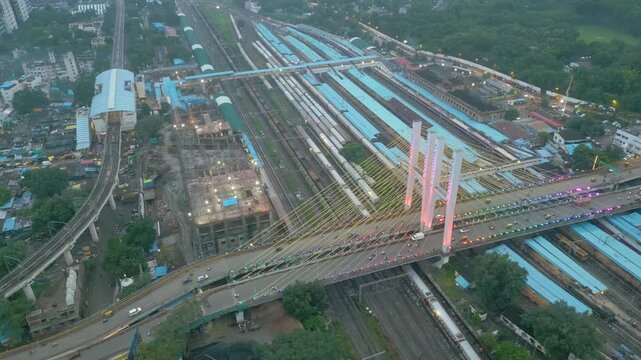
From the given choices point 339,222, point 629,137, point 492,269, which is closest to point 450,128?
point 629,137

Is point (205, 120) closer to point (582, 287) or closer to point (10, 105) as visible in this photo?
point (10, 105)

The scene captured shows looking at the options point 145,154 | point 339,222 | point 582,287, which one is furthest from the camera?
point 145,154

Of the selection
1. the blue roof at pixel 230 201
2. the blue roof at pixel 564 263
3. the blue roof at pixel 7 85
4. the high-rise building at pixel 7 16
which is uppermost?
the high-rise building at pixel 7 16

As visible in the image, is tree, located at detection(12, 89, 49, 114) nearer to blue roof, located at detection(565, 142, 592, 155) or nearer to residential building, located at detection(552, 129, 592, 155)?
residential building, located at detection(552, 129, 592, 155)

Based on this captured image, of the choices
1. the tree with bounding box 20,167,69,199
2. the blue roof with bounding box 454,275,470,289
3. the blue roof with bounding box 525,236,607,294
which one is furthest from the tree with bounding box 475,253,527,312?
the tree with bounding box 20,167,69,199

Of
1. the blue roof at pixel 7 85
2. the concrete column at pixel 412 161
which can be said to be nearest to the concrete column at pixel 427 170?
the concrete column at pixel 412 161

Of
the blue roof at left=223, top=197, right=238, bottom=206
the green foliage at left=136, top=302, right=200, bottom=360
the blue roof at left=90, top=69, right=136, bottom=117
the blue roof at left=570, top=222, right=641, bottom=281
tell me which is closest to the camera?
the green foliage at left=136, top=302, right=200, bottom=360

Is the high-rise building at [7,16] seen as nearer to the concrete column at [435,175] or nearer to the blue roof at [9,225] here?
the blue roof at [9,225]
